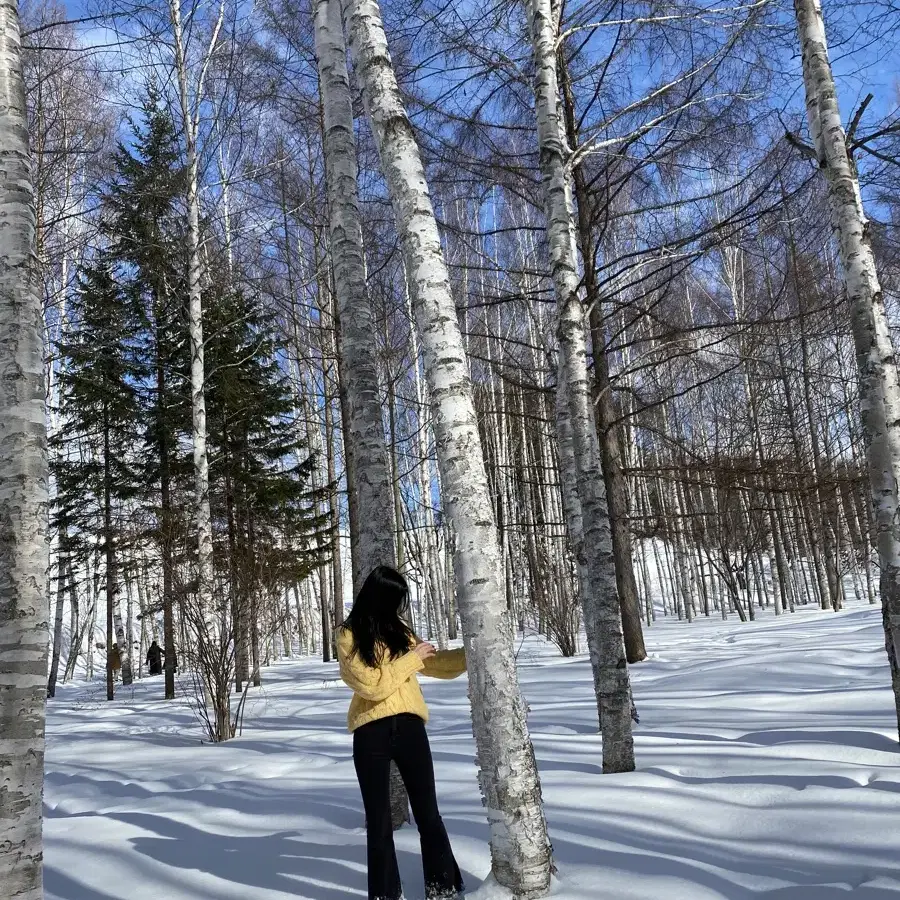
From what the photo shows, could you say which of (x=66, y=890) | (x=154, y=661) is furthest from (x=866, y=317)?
(x=154, y=661)

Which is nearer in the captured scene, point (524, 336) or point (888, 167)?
point (888, 167)

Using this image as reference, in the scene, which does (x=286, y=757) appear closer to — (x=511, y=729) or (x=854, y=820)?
(x=511, y=729)

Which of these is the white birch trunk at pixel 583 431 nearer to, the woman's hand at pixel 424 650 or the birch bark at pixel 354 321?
the birch bark at pixel 354 321

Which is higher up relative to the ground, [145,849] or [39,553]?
[39,553]

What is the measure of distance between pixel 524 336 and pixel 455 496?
653 inches

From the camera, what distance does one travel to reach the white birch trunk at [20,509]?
90.1 inches

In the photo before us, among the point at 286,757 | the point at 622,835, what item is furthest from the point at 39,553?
the point at 286,757

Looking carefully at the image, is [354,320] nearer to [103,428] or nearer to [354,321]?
[354,321]

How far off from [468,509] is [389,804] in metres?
1.10

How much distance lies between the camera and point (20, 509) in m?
2.52

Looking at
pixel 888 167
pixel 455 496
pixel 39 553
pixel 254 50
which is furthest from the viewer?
pixel 254 50

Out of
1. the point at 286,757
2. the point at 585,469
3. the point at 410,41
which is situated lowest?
the point at 286,757

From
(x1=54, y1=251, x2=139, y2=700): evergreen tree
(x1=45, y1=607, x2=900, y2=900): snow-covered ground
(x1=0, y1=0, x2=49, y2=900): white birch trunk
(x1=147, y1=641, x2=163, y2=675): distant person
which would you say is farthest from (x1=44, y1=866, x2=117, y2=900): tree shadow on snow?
(x1=147, y1=641, x2=163, y2=675): distant person

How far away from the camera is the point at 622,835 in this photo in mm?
3033
